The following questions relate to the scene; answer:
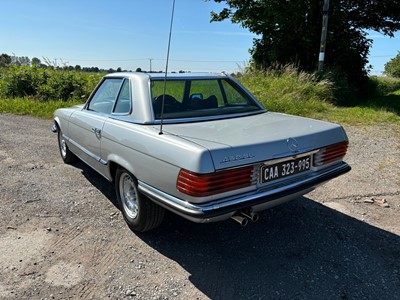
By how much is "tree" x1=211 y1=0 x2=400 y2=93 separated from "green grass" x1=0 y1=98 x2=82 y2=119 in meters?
8.62

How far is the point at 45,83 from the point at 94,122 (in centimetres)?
1087

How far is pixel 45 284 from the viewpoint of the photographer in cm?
266

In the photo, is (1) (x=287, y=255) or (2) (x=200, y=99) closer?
(1) (x=287, y=255)

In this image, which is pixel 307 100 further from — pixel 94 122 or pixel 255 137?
pixel 255 137

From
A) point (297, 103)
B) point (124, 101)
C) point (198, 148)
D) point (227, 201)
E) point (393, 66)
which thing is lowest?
point (227, 201)

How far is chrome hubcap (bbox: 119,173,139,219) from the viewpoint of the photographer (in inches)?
133

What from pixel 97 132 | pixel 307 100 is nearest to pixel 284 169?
pixel 97 132

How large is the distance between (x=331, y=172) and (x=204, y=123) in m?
1.30

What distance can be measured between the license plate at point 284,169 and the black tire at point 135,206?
3.41 feet

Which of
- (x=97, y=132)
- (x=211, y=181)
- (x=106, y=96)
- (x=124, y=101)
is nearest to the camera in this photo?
(x=211, y=181)

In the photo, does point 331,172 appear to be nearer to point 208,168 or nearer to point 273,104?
point 208,168

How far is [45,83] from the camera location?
13.3 m

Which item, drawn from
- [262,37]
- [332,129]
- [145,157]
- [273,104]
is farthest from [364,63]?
[145,157]

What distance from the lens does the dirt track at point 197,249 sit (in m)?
2.63
